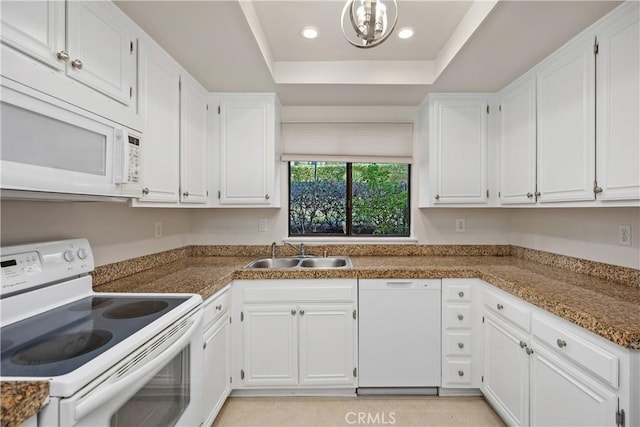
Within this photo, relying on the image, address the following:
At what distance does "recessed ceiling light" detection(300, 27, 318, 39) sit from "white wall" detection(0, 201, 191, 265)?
1.58 meters

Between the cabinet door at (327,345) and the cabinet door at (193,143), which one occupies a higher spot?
the cabinet door at (193,143)

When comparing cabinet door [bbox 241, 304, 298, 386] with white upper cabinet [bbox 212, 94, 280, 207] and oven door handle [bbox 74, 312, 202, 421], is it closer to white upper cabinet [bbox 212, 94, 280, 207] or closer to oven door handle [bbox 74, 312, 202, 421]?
oven door handle [bbox 74, 312, 202, 421]

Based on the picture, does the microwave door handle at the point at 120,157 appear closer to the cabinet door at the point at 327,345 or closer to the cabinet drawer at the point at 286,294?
the cabinet drawer at the point at 286,294

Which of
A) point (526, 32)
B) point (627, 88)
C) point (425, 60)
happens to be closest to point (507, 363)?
point (627, 88)

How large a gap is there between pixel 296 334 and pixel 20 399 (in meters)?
1.50

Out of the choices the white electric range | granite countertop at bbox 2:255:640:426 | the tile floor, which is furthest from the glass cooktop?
the tile floor

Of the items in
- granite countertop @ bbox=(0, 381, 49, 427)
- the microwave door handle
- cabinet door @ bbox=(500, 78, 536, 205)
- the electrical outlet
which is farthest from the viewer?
cabinet door @ bbox=(500, 78, 536, 205)

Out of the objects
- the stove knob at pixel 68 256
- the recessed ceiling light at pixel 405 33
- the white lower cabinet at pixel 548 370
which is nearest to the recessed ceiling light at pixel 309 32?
the recessed ceiling light at pixel 405 33

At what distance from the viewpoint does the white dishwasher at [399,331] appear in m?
2.01

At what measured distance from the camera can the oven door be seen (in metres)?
0.77

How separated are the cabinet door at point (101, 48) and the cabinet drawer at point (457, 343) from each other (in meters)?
2.40

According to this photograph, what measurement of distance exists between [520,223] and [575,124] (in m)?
1.14

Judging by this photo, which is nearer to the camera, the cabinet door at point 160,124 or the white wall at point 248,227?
the white wall at point 248,227

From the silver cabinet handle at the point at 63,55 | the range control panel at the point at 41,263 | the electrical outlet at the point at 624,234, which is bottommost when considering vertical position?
the range control panel at the point at 41,263
